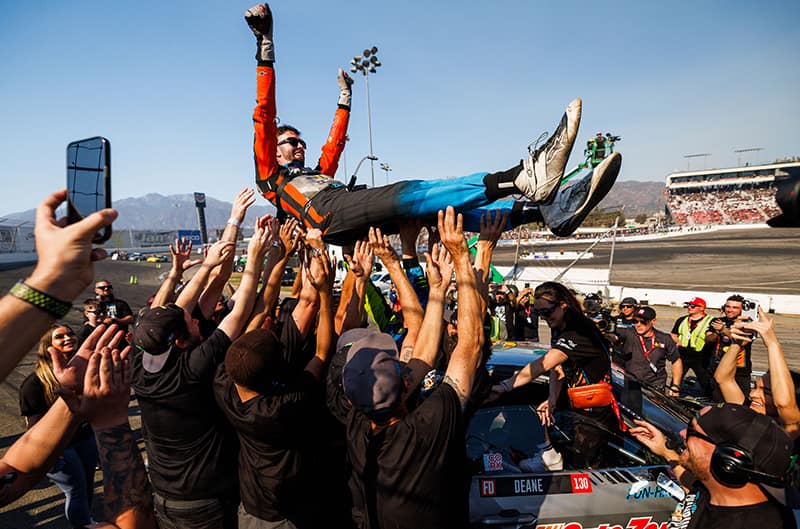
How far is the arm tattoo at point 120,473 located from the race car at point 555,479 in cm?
180

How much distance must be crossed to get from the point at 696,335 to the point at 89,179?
24.0 feet

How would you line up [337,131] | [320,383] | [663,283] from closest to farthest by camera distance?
[320,383], [337,131], [663,283]

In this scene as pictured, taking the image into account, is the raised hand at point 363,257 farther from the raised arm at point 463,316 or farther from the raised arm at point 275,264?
the raised arm at point 463,316

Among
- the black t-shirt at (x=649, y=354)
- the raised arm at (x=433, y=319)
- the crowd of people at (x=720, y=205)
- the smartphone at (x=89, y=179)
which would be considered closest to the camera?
the smartphone at (x=89, y=179)

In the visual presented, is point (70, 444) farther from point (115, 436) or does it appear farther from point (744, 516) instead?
point (744, 516)

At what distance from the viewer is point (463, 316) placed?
2.12 metres

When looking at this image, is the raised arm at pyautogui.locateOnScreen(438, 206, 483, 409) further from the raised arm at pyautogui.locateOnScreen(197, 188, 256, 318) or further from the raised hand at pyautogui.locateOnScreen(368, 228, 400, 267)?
the raised arm at pyautogui.locateOnScreen(197, 188, 256, 318)

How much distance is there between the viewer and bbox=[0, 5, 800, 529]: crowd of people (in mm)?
1627

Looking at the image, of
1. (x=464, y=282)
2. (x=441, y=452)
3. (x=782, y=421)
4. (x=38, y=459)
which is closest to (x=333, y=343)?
(x=464, y=282)

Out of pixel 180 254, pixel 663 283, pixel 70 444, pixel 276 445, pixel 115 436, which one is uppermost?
pixel 180 254

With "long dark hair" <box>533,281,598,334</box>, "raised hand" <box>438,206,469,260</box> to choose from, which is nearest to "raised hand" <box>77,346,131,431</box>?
"raised hand" <box>438,206,469,260</box>

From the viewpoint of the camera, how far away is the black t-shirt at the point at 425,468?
69.5 inches

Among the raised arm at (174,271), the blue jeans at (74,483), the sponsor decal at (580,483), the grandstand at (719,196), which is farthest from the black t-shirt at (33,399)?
the grandstand at (719,196)

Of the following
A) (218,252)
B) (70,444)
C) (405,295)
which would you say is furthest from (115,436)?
(70,444)
